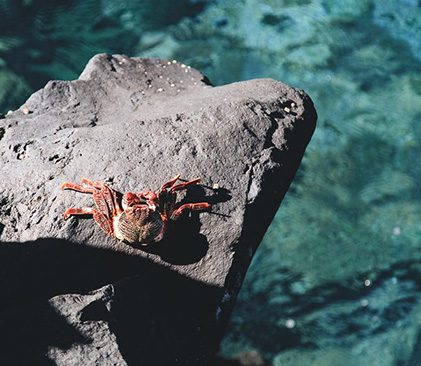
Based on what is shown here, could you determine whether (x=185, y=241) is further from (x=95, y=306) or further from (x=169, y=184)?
(x=95, y=306)

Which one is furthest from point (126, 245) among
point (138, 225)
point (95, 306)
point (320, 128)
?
point (320, 128)

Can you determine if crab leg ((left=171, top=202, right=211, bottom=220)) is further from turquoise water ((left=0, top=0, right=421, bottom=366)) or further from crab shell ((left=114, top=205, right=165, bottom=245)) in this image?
turquoise water ((left=0, top=0, right=421, bottom=366))

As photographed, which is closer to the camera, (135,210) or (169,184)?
(135,210)

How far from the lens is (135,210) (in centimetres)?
315

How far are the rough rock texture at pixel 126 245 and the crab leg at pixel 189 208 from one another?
5cm

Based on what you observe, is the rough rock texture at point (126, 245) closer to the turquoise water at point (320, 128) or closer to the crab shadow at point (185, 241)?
the crab shadow at point (185, 241)

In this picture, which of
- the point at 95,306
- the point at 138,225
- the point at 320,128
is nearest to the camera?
the point at 95,306

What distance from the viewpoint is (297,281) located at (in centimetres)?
733

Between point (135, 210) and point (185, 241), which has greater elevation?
point (135, 210)

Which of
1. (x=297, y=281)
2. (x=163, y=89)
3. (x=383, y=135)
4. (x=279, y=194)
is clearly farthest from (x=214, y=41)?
(x=279, y=194)

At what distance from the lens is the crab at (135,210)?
10.3 feet

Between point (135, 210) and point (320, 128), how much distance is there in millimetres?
5000

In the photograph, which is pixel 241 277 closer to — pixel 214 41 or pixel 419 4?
pixel 214 41

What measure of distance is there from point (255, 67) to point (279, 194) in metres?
4.36
